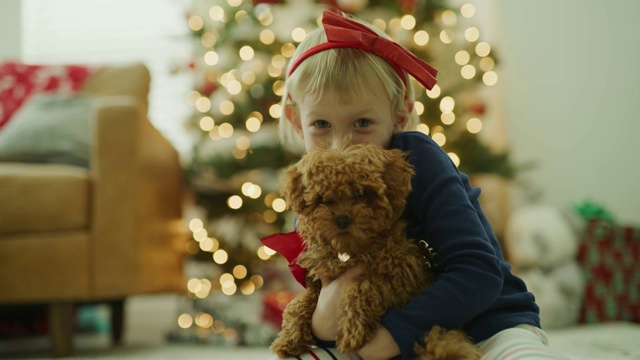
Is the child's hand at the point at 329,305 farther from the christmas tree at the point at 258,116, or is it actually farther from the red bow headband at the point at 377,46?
the christmas tree at the point at 258,116

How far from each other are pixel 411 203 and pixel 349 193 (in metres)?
0.15

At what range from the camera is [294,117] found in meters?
0.96

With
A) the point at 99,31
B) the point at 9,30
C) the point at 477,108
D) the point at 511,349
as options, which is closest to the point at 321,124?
the point at 511,349

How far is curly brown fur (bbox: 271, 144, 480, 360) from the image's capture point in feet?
2.08

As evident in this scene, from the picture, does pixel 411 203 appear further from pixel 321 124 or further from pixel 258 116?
pixel 258 116

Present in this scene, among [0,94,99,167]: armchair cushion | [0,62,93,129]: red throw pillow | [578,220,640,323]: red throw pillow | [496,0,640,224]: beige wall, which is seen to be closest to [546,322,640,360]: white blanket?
[578,220,640,323]: red throw pillow

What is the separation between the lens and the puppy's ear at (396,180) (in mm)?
655

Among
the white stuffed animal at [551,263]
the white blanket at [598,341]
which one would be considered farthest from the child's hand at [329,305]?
the white stuffed animal at [551,263]

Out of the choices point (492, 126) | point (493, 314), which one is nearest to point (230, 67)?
point (492, 126)

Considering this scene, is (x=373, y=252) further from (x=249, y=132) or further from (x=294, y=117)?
(x=249, y=132)

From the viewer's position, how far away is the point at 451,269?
684mm

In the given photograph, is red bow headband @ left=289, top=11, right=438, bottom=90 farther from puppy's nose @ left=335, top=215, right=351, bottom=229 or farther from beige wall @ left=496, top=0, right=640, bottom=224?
beige wall @ left=496, top=0, right=640, bottom=224

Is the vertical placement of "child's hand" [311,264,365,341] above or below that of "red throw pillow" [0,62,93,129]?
below

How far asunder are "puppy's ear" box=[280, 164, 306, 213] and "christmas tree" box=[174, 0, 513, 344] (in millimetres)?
1676
